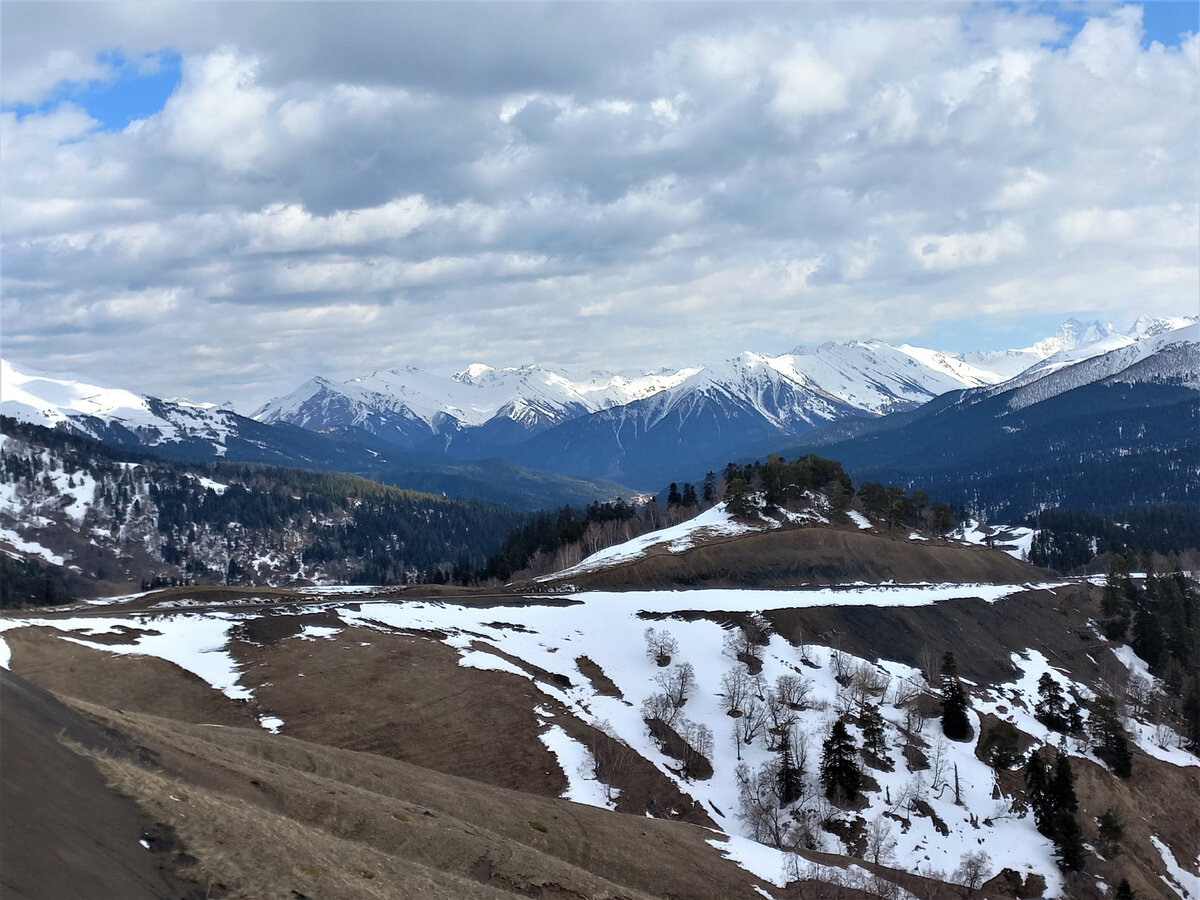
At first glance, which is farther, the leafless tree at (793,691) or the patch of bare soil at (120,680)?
the leafless tree at (793,691)

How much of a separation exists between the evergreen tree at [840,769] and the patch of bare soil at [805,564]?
2078 inches

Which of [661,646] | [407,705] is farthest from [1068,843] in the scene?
[407,705]

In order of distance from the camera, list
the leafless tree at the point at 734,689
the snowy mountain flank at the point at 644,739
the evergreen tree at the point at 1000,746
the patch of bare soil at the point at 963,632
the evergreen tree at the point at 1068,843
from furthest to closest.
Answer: the patch of bare soil at the point at 963,632 < the leafless tree at the point at 734,689 < the evergreen tree at the point at 1000,746 < the evergreen tree at the point at 1068,843 < the snowy mountain flank at the point at 644,739

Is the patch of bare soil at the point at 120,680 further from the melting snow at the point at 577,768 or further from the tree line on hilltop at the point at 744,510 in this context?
the tree line on hilltop at the point at 744,510

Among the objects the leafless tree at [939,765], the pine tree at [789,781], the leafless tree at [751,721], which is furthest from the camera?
the leafless tree at [751,721]

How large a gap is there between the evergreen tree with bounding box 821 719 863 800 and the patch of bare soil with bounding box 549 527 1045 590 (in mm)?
52781

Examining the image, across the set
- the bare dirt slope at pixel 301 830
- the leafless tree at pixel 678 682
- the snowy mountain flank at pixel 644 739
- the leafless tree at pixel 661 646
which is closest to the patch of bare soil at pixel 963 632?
the snowy mountain flank at pixel 644 739

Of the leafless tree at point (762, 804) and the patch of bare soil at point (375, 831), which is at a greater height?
the patch of bare soil at point (375, 831)

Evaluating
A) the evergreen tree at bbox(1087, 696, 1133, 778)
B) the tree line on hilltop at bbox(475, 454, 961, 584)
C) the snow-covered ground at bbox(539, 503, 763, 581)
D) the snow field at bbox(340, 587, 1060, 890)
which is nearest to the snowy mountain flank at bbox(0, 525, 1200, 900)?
the snow field at bbox(340, 587, 1060, 890)

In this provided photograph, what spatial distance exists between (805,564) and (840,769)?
71.4m

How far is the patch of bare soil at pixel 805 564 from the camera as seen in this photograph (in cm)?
12612

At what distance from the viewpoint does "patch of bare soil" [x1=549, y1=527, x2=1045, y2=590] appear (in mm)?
126125

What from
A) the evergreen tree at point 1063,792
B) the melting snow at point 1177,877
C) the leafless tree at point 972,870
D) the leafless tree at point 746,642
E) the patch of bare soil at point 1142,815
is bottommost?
the melting snow at point 1177,877

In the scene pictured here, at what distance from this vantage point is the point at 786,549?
140750mm
